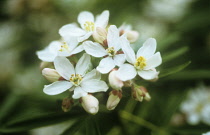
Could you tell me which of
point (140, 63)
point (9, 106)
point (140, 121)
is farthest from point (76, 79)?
point (9, 106)

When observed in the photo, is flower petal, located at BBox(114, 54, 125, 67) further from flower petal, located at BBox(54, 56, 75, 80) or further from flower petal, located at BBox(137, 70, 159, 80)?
flower petal, located at BBox(54, 56, 75, 80)

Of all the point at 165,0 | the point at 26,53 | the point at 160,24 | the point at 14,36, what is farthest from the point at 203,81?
the point at 14,36

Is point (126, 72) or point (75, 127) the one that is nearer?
point (126, 72)

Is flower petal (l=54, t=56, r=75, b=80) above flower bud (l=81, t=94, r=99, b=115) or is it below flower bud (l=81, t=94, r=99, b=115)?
above

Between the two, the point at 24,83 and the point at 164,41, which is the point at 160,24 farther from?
the point at 24,83

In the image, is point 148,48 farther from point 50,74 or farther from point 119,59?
point 50,74

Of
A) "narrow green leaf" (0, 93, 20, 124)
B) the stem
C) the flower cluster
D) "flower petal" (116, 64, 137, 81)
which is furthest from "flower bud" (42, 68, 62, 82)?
"narrow green leaf" (0, 93, 20, 124)
